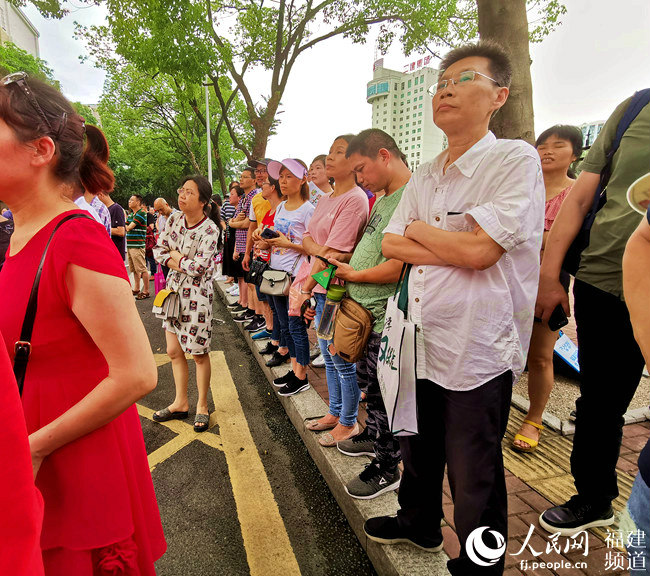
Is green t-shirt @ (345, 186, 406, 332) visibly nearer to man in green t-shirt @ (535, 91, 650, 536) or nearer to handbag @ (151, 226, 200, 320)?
man in green t-shirt @ (535, 91, 650, 536)

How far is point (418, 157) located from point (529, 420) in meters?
61.6

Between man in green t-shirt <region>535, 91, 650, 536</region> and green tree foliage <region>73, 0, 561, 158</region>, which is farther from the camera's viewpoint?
green tree foliage <region>73, 0, 561, 158</region>

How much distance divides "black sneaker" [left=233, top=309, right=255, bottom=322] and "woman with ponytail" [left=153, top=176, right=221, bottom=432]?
2.84 meters

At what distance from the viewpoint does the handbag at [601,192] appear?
67.9 inches

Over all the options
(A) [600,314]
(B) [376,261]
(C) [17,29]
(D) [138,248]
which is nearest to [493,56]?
(B) [376,261]

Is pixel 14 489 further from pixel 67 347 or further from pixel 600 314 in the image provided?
pixel 600 314

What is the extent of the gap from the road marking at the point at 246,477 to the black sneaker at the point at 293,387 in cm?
42

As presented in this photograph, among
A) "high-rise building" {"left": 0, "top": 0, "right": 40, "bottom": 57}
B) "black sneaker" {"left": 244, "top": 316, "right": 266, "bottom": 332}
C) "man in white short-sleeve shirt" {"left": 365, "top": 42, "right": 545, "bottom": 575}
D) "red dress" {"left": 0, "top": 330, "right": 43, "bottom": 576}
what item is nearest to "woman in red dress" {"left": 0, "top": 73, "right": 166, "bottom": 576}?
"red dress" {"left": 0, "top": 330, "right": 43, "bottom": 576}

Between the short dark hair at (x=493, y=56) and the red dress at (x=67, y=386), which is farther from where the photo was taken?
the short dark hair at (x=493, y=56)

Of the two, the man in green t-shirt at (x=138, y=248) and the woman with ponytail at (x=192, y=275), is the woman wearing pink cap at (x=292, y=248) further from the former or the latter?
the man in green t-shirt at (x=138, y=248)

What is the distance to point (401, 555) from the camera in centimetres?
181

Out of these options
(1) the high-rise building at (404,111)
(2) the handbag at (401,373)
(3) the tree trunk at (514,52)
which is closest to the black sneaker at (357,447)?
(2) the handbag at (401,373)

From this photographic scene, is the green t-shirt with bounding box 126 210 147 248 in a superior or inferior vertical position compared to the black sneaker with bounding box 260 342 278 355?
superior

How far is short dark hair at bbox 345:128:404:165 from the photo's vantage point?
7.62 ft
